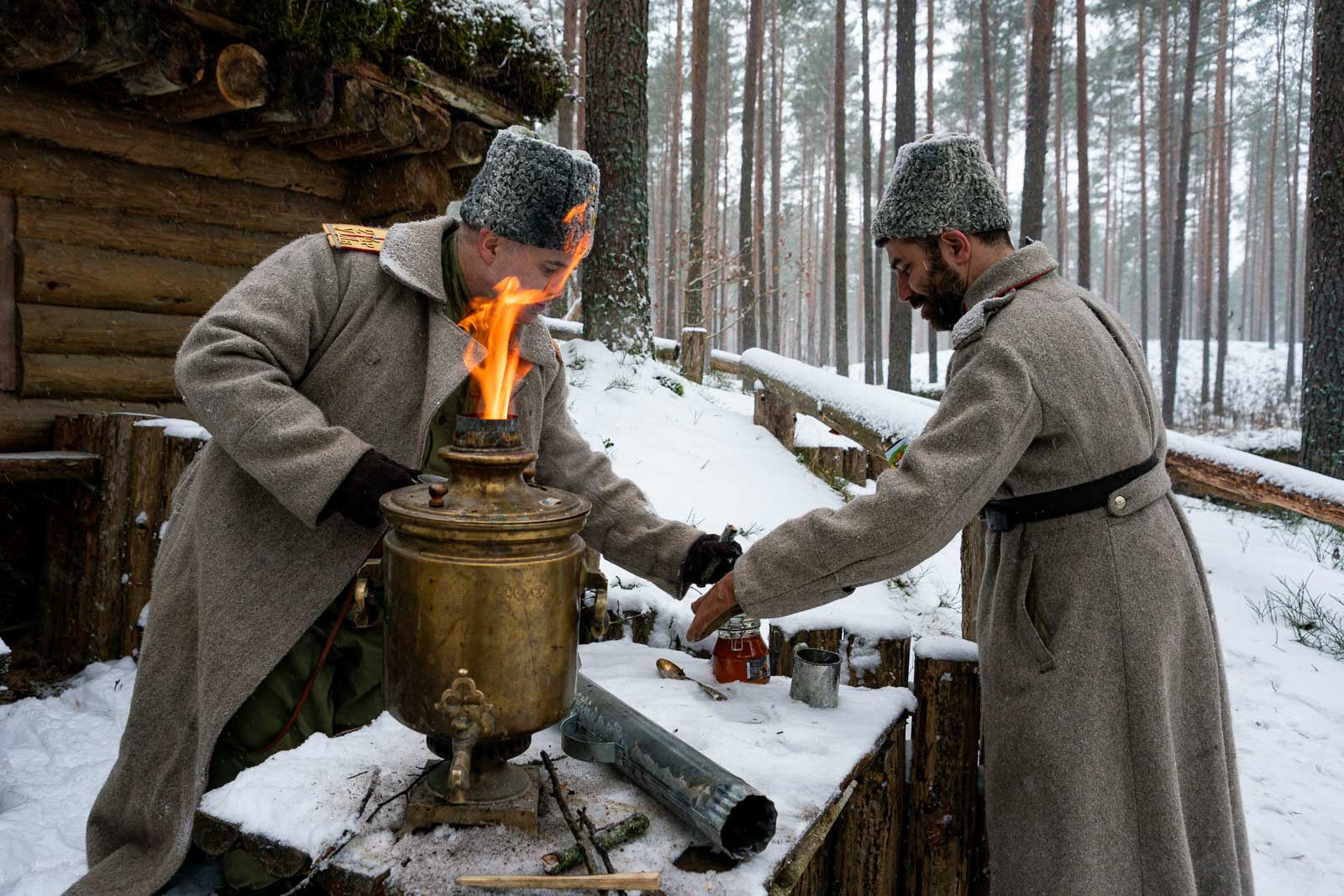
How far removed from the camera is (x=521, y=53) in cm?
606

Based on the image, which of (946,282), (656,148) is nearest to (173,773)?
(946,282)

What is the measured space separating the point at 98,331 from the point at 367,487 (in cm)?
411

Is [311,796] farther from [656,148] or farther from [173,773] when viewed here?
[656,148]

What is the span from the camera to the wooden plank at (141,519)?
4.59 metres

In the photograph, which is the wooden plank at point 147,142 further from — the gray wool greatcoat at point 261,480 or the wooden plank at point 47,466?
the gray wool greatcoat at point 261,480

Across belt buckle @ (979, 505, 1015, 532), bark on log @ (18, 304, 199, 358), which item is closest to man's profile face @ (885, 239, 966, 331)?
belt buckle @ (979, 505, 1015, 532)

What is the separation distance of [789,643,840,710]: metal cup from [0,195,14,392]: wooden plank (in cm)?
477

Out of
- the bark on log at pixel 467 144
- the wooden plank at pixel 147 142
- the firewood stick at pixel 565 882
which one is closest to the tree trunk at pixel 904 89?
the bark on log at pixel 467 144

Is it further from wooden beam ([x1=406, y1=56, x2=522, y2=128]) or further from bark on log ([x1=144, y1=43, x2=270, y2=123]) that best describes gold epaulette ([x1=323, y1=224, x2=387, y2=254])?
wooden beam ([x1=406, y1=56, x2=522, y2=128])

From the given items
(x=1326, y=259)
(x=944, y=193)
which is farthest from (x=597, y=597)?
(x=1326, y=259)

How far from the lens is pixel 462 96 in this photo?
5.79 metres

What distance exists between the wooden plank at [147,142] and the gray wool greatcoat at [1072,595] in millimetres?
4654

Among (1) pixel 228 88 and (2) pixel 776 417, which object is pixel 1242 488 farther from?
(1) pixel 228 88

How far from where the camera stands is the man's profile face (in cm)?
276
